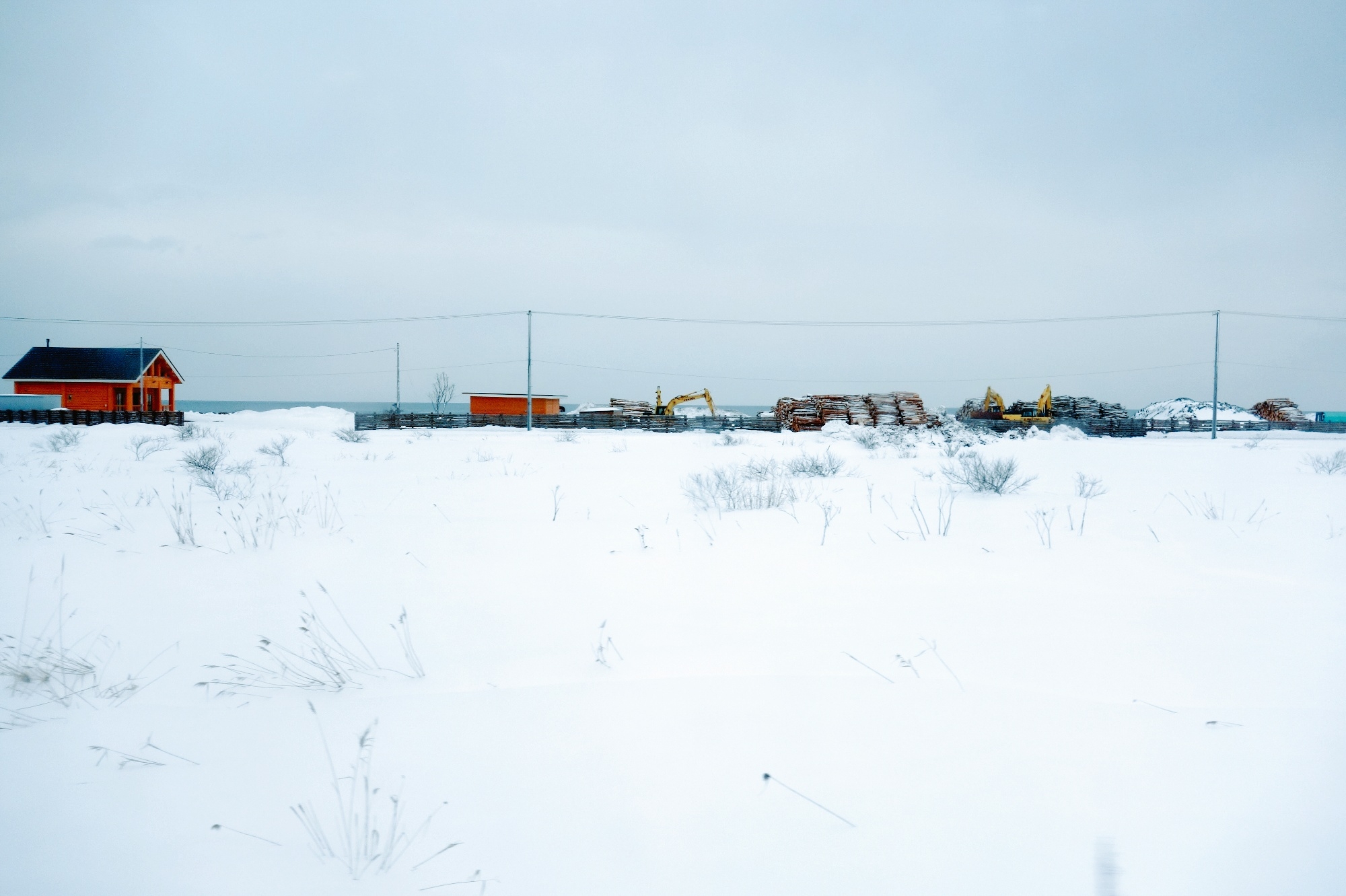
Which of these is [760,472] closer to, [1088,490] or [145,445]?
[1088,490]

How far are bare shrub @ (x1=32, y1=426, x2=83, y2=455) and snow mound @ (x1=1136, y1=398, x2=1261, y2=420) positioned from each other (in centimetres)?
5624

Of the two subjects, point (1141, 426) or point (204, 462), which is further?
point (1141, 426)

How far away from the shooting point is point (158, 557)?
4418 mm

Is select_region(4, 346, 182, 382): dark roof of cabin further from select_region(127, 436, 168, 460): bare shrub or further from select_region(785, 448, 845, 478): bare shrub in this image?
select_region(785, 448, 845, 478): bare shrub

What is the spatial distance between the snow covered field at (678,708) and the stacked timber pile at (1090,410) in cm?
3985

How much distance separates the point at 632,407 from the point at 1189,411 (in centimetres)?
5263

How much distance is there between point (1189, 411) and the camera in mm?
57812

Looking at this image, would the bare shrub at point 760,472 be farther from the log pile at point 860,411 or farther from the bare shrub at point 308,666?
the log pile at point 860,411

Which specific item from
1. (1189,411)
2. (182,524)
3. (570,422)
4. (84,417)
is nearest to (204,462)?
(182,524)

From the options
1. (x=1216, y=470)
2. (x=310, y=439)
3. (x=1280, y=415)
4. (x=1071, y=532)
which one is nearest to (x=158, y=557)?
(x=1071, y=532)

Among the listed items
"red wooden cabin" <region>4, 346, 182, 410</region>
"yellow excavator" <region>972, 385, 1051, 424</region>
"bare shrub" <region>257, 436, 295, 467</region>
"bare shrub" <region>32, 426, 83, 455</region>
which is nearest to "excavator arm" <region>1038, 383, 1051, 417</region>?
"yellow excavator" <region>972, 385, 1051, 424</region>

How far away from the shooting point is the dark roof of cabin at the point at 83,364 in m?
35.6

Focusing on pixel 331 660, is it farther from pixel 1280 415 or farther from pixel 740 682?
pixel 1280 415

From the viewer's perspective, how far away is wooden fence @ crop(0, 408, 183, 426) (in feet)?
98.3
